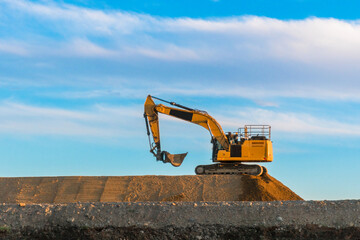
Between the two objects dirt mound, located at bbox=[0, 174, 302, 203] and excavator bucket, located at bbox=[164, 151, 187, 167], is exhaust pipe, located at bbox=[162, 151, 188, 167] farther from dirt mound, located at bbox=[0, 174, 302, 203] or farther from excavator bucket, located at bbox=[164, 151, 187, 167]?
dirt mound, located at bbox=[0, 174, 302, 203]

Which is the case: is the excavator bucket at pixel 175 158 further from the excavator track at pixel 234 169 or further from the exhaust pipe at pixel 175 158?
the excavator track at pixel 234 169

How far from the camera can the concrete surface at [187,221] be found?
51.4 ft

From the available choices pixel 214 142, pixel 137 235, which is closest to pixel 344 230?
pixel 137 235

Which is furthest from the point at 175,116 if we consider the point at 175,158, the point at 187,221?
the point at 187,221

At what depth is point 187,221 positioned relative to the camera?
634 inches

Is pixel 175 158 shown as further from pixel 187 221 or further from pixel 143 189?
pixel 187 221

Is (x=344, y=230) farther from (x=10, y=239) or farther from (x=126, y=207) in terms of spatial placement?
(x=10, y=239)

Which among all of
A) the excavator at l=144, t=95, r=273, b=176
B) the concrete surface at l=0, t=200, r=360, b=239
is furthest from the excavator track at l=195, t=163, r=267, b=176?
the concrete surface at l=0, t=200, r=360, b=239

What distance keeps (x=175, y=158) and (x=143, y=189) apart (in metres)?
2.37

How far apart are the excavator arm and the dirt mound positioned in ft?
4.20


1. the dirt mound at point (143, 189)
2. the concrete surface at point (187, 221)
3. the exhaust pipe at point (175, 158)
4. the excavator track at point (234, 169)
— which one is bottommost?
the concrete surface at point (187, 221)

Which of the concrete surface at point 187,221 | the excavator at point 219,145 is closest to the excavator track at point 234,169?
the excavator at point 219,145

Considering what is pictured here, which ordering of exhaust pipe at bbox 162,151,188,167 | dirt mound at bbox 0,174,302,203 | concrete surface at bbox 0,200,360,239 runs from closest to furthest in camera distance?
concrete surface at bbox 0,200,360,239
dirt mound at bbox 0,174,302,203
exhaust pipe at bbox 162,151,188,167

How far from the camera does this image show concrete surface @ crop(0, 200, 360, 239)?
1566cm
